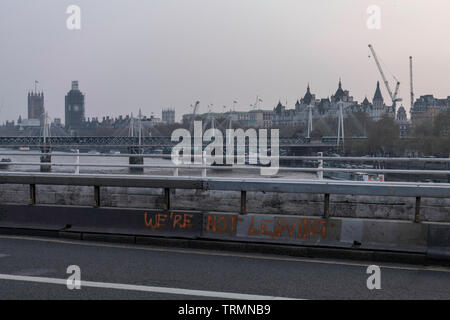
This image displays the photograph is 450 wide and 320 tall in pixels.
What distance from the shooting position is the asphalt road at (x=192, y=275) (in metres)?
7.09

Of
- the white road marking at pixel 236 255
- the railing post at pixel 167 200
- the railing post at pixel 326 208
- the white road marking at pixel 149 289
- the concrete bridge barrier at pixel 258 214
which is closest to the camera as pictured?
the white road marking at pixel 149 289

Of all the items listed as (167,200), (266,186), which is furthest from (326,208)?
(167,200)

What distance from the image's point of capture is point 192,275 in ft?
26.5

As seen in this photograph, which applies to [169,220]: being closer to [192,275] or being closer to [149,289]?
[192,275]

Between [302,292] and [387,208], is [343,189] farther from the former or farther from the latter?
[302,292]

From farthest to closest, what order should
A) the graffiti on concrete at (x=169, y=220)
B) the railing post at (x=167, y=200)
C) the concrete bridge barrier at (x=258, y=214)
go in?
the railing post at (x=167, y=200) → the graffiti on concrete at (x=169, y=220) → the concrete bridge barrier at (x=258, y=214)

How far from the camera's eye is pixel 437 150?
327 ft

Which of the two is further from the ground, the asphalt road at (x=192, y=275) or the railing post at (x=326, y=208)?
the railing post at (x=326, y=208)

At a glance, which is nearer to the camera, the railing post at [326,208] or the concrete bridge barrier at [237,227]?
the concrete bridge barrier at [237,227]

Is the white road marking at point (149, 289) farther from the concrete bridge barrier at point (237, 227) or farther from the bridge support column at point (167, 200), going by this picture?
the bridge support column at point (167, 200)

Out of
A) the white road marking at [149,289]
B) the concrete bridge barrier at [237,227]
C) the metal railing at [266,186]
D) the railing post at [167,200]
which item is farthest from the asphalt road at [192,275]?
the metal railing at [266,186]

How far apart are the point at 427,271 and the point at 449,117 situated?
121 m

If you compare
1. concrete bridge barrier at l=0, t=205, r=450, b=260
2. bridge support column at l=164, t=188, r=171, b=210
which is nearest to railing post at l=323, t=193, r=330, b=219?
concrete bridge barrier at l=0, t=205, r=450, b=260
